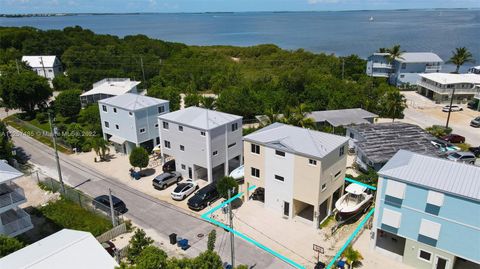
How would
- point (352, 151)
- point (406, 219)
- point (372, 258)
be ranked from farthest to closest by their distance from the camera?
point (352, 151) → point (372, 258) → point (406, 219)

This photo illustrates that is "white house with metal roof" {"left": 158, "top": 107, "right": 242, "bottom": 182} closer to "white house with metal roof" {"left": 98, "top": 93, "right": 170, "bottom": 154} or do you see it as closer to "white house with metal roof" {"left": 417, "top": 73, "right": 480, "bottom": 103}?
"white house with metal roof" {"left": 98, "top": 93, "right": 170, "bottom": 154}

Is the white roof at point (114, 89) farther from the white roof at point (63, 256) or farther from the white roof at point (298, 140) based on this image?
the white roof at point (63, 256)

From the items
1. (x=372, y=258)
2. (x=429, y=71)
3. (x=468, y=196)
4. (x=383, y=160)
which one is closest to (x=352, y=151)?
(x=383, y=160)

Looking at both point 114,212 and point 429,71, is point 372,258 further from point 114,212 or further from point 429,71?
point 429,71

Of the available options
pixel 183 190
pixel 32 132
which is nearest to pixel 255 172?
pixel 183 190

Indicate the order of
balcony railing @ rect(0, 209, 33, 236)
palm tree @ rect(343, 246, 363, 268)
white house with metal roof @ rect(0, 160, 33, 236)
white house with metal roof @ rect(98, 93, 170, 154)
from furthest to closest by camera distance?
white house with metal roof @ rect(98, 93, 170, 154) < balcony railing @ rect(0, 209, 33, 236) < white house with metal roof @ rect(0, 160, 33, 236) < palm tree @ rect(343, 246, 363, 268)

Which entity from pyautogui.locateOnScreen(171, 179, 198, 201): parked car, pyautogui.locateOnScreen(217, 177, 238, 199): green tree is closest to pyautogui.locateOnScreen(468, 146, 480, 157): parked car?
pyautogui.locateOnScreen(217, 177, 238, 199): green tree

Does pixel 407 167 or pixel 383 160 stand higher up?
pixel 407 167

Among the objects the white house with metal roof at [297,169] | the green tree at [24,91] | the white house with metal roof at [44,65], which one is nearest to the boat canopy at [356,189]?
the white house with metal roof at [297,169]
